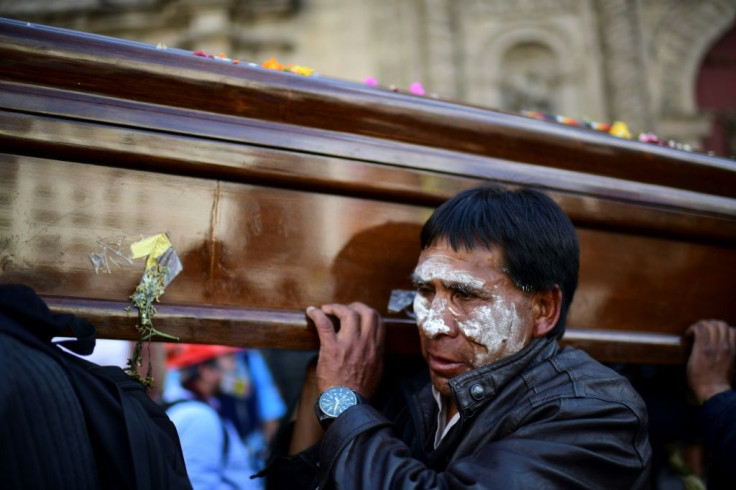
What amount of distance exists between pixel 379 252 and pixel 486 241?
0.34m

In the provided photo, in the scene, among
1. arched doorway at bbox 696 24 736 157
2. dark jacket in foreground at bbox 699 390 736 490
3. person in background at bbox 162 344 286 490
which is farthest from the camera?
arched doorway at bbox 696 24 736 157

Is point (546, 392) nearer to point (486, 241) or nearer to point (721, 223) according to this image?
point (486, 241)

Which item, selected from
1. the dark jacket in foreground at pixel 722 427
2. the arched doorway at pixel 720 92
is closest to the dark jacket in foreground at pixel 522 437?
the dark jacket in foreground at pixel 722 427

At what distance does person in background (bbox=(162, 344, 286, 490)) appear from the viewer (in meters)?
2.87

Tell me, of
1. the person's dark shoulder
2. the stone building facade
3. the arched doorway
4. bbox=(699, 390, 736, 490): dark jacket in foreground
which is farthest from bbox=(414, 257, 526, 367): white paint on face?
the arched doorway

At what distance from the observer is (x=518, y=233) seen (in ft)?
5.08

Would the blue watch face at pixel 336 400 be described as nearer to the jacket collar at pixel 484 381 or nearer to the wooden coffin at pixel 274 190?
the wooden coffin at pixel 274 190

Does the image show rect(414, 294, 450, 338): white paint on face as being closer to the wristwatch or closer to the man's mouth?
the man's mouth

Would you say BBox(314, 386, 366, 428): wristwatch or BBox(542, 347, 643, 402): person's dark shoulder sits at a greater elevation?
BBox(542, 347, 643, 402): person's dark shoulder

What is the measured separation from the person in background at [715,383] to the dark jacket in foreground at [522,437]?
0.56 meters

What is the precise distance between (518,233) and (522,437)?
0.50 m

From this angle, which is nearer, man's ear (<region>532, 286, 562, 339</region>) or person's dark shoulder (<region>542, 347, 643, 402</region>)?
person's dark shoulder (<region>542, 347, 643, 402</region>)

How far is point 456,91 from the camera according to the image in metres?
6.98

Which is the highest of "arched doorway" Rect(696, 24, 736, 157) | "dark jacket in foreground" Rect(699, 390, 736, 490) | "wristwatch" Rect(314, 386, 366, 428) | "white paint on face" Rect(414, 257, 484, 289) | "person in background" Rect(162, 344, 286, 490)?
"arched doorway" Rect(696, 24, 736, 157)
